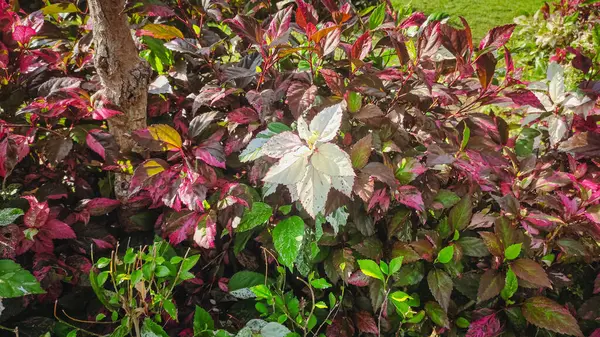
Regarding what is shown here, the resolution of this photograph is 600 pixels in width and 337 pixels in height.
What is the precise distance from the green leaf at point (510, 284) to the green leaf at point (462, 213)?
0.18 m

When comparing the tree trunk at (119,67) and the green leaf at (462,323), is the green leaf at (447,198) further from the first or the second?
the tree trunk at (119,67)

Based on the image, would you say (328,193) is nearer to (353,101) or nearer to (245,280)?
(353,101)

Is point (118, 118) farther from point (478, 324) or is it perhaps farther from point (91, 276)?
point (478, 324)

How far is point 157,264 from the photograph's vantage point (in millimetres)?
1311

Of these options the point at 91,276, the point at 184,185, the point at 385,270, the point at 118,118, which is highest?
the point at 118,118

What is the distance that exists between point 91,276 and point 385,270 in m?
0.82

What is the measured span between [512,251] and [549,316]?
23cm

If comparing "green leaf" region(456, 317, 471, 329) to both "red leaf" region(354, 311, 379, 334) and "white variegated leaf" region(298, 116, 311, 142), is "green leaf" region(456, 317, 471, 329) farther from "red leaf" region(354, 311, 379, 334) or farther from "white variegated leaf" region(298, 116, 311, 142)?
"white variegated leaf" region(298, 116, 311, 142)

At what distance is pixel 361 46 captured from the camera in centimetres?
140

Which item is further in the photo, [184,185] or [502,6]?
[502,6]

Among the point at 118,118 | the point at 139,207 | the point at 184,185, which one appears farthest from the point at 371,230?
the point at 118,118

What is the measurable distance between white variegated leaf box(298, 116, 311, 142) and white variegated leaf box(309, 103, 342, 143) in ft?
0.04

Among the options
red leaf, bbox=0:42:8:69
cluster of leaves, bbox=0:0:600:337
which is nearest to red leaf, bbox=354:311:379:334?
cluster of leaves, bbox=0:0:600:337

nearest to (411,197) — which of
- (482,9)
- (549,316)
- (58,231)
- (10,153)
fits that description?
(549,316)
